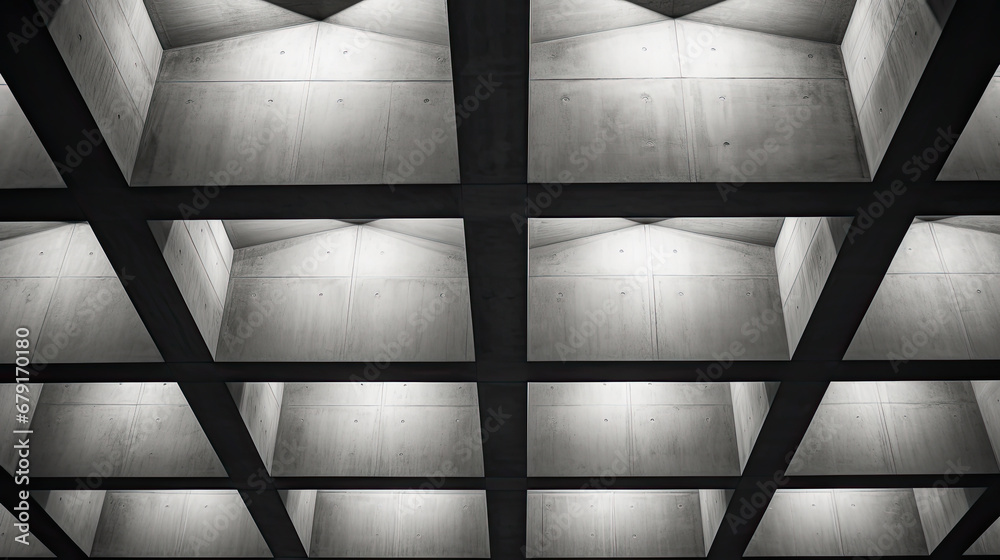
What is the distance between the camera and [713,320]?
15.8m

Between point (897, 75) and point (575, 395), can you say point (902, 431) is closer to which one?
point (575, 395)

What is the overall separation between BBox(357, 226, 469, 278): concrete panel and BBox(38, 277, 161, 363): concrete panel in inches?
180

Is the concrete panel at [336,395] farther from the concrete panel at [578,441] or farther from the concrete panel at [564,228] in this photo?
the concrete panel at [564,228]

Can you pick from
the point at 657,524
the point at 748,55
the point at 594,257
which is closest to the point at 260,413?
the point at 594,257

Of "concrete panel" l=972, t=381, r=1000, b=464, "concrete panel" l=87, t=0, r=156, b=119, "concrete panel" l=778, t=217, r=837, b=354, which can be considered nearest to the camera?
"concrete panel" l=87, t=0, r=156, b=119

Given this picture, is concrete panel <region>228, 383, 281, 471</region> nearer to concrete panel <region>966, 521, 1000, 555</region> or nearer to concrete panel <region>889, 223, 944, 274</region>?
concrete panel <region>889, 223, 944, 274</region>

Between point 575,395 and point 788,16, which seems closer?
point 788,16

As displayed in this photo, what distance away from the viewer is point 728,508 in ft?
67.2

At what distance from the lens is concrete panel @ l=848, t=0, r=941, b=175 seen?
1084 cm

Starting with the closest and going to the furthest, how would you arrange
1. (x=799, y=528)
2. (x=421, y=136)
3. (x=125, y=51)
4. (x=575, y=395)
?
(x=125, y=51) < (x=421, y=136) < (x=575, y=395) < (x=799, y=528)

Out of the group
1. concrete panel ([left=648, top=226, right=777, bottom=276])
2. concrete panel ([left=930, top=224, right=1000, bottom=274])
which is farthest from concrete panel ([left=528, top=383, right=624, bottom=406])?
concrete panel ([left=930, top=224, right=1000, bottom=274])

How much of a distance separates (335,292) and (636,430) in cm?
777

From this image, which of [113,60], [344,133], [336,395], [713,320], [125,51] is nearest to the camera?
[113,60]

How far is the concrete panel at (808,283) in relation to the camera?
563 inches
